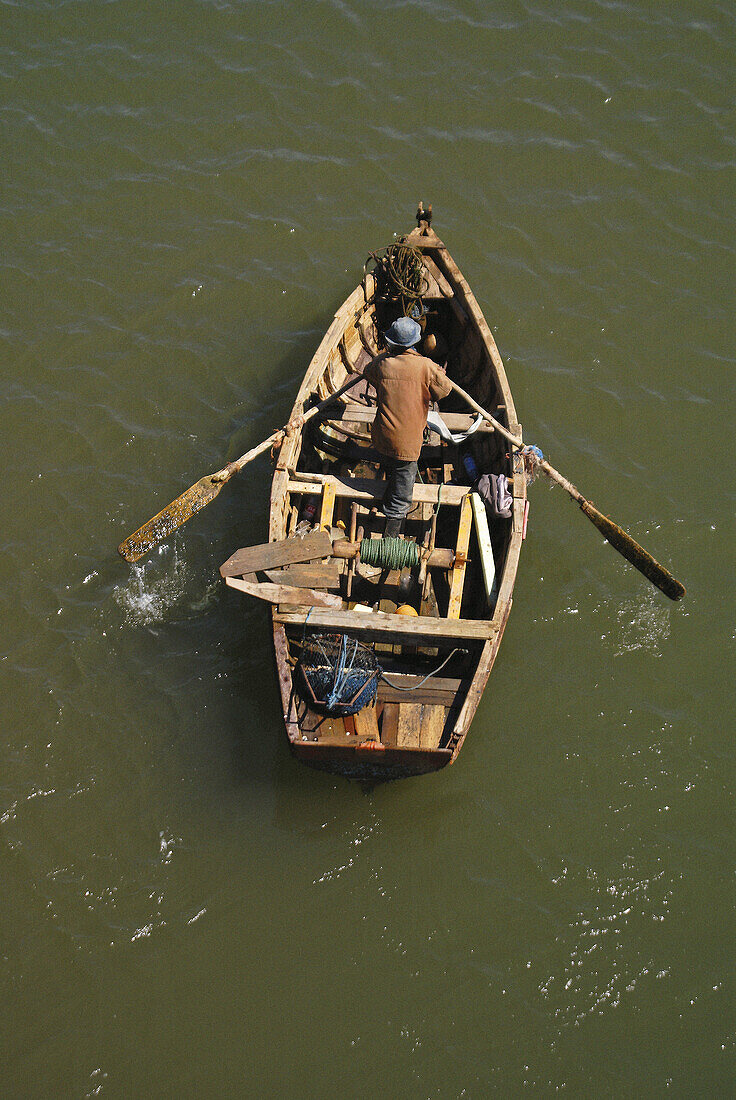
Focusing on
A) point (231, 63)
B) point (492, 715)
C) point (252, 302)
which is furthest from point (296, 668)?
point (231, 63)

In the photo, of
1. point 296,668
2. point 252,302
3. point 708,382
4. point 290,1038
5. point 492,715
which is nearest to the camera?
point 290,1038

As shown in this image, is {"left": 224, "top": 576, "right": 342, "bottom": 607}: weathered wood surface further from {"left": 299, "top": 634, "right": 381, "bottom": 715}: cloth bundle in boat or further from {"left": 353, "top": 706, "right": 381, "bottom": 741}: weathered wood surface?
{"left": 353, "top": 706, "right": 381, "bottom": 741}: weathered wood surface

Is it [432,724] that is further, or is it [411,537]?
[411,537]

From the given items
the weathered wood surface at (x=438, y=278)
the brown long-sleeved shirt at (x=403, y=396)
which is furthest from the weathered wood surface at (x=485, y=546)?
the weathered wood surface at (x=438, y=278)

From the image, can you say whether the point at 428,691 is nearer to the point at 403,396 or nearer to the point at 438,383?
the point at 403,396

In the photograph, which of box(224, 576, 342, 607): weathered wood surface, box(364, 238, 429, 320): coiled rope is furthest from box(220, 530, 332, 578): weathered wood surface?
box(364, 238, 429, 320): coiled rope

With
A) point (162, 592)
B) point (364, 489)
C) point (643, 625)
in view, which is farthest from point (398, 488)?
point (643, 625)

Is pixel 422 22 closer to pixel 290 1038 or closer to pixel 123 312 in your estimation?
pixel 123 312

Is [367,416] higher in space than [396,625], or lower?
higher
